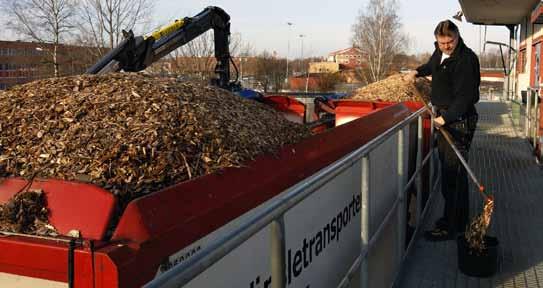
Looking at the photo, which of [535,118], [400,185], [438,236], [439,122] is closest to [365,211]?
[400,185]

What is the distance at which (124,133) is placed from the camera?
216cm

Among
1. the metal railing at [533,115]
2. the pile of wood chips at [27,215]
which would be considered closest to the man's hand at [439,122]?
the pile of wood chips at [27,215]

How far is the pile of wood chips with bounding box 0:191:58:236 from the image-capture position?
1674 mm

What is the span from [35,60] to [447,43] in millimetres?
37197

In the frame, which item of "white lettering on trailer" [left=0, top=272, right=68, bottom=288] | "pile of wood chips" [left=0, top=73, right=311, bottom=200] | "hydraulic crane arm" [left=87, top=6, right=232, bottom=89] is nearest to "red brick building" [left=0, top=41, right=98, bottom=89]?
"hydraulic crane arm" [left=87, top=6, right=232, bottom=89]

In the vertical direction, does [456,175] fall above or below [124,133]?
below

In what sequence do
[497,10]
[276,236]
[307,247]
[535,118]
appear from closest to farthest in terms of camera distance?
[276,236] < [307,247] < [535,118] < [497,10]

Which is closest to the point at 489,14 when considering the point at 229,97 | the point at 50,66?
the point at 229,97

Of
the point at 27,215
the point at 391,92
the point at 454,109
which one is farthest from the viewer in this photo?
the point at 391,92

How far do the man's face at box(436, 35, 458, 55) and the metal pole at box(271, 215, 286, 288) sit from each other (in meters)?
3.82

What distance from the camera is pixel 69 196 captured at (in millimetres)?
1734

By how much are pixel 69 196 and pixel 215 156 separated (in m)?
0.66

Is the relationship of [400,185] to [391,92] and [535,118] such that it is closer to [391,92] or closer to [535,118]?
[391,92]

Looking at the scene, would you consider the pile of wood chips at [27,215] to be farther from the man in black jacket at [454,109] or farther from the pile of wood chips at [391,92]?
the pile of wood chips at [391,92]
